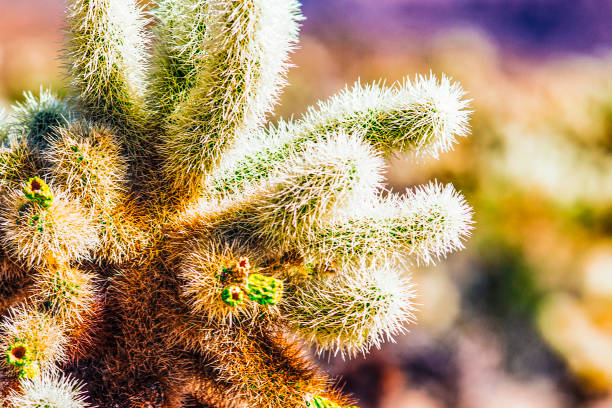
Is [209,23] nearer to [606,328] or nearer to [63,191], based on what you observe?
[63,191]

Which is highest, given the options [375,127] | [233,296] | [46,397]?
[375,127]

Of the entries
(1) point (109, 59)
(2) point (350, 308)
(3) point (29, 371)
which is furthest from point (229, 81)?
(3) point (29, 371)

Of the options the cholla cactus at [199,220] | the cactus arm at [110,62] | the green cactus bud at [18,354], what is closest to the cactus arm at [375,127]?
the cholla cactus at [199,220]

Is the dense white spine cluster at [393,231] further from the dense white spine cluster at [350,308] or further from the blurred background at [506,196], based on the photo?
the blurred background at [506,196]

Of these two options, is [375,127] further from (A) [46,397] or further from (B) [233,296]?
(A) [46,397]

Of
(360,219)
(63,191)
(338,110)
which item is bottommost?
(63,191)

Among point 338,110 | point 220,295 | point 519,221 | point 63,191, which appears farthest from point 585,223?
point 63,191

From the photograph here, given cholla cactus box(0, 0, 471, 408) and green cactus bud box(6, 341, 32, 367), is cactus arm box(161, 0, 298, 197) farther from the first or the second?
green cactus bud box(6, 341, 32, 367)

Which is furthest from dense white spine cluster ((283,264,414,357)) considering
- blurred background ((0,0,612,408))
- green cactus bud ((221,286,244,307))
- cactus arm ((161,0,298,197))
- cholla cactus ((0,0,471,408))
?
blurred background ((0,0,612,408))
